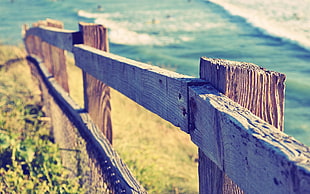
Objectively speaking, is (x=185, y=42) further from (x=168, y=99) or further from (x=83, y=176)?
(x=168, y=99)

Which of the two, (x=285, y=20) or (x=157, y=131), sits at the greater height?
(x=285, y=20)

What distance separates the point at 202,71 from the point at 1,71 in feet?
19.6

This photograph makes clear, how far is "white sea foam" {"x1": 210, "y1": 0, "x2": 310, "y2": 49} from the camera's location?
13773mm

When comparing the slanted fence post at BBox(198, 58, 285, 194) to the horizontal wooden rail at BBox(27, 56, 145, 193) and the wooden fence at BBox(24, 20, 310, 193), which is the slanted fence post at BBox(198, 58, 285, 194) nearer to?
the wooden fence at BBox(24, 20, 310, 193)

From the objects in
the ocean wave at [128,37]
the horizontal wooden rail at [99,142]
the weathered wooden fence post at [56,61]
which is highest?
the weathered wooden fence post at [56,61]

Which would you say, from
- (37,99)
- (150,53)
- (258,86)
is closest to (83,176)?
(258,86)

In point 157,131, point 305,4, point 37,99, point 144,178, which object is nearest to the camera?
point 144,178

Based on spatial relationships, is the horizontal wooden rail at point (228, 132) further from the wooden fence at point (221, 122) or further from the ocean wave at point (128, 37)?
the ocean wave at point (128, 37)

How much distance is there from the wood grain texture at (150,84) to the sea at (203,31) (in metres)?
5.35

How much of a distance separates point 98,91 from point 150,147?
2.06 metres

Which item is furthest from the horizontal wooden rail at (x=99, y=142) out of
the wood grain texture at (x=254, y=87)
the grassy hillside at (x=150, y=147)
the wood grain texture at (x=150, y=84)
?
the wood grain texture at (x=254, y=87)

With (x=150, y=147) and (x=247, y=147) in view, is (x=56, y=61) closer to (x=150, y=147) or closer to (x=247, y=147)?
(x=150, y=147)

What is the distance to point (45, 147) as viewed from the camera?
4.17 m

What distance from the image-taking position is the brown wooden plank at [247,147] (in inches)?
40.6
